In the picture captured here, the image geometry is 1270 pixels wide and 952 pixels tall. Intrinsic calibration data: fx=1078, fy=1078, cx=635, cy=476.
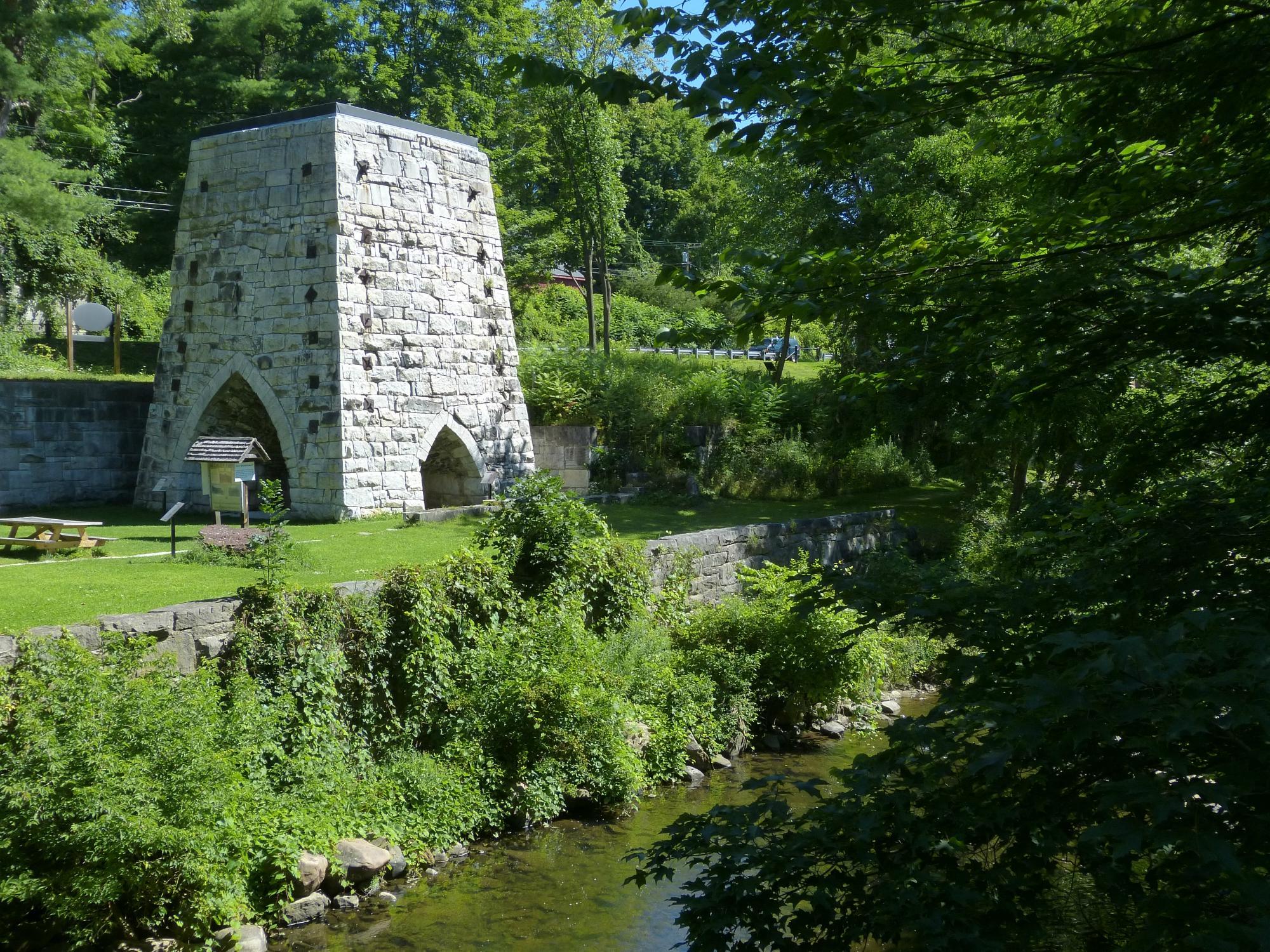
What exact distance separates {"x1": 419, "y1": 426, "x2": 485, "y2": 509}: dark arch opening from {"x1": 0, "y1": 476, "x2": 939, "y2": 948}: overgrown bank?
18.1ft

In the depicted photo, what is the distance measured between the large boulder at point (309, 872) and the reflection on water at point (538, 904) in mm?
248

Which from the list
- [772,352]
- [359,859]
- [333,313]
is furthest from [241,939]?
[772,352]

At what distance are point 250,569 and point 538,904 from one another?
4.39 m

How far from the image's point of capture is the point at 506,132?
91.1 feet

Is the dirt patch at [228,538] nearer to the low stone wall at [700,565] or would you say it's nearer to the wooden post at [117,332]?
the low stone wall at [700,565]

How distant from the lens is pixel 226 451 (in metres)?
11.8

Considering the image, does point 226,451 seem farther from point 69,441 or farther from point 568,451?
point 568,451

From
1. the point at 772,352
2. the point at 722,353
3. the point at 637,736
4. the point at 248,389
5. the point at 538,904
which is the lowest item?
the point at 538,904

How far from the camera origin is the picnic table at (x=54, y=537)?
37.3 ft

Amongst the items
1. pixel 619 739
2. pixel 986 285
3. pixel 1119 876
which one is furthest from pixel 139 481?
pixel 1119 876

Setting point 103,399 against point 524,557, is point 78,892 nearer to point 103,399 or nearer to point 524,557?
point 524,557

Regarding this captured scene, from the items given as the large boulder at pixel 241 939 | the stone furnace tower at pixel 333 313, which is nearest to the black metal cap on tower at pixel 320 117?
the stone furnace tower at pixel 333 313

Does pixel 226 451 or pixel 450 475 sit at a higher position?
pixel 226 451

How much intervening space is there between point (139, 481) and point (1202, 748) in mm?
16052
